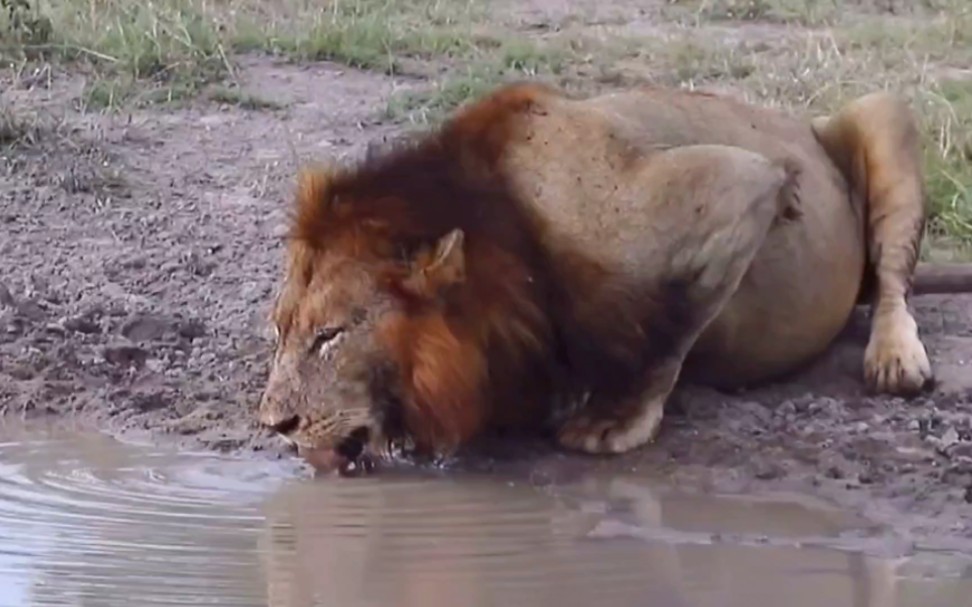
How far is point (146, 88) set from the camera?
27.2 feet

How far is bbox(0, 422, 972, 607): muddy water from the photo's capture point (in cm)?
386

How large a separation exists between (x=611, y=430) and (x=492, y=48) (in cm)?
473

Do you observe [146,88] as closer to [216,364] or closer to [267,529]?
[216,364]

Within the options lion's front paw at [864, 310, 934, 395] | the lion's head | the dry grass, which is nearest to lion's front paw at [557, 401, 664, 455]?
the lion's head

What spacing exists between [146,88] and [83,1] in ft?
5.20

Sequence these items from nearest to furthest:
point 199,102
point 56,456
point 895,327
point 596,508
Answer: point 596,508, point 56,456, point 895,327, point 199,102

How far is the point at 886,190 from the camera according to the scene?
18.5 ft

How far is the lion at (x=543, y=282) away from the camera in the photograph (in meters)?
4.54

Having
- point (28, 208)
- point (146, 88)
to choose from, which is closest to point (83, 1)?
point (146, 88)

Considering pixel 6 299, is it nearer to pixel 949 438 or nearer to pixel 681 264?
pixel 681 264

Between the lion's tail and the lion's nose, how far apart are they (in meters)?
2.11

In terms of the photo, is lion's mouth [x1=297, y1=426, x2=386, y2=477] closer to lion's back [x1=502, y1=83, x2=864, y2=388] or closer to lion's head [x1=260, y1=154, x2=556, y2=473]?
lion's head [x1=260, y1=154, x2=556, y2=473]

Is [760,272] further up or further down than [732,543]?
further up

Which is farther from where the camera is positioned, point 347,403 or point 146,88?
point 146,88
